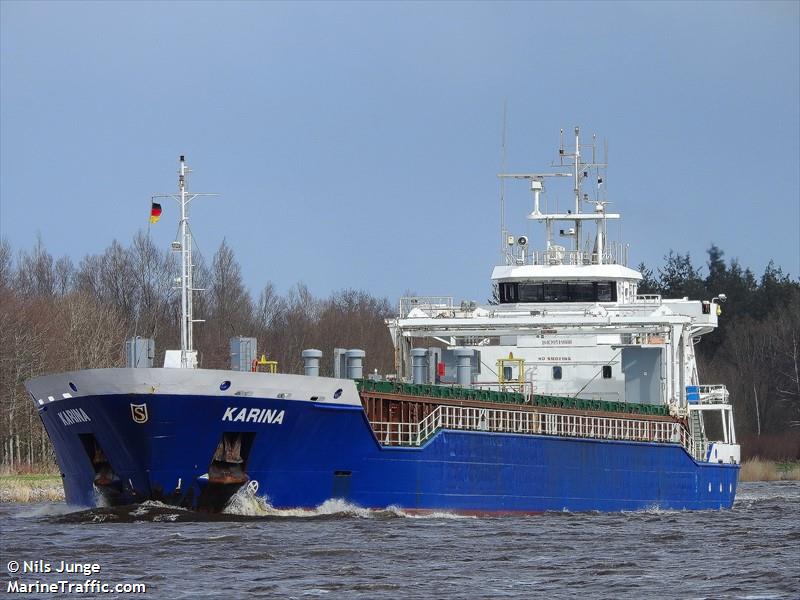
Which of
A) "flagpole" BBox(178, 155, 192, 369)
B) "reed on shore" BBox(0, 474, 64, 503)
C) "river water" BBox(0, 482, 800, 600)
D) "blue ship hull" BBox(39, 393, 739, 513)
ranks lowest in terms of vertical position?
"river water" BBox(0, 482, 800, 600)

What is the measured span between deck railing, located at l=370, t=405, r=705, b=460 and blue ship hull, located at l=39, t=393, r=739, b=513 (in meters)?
0.49

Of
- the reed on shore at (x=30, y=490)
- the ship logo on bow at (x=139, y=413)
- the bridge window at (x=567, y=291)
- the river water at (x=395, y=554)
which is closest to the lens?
the river water at (x=395, y=554)

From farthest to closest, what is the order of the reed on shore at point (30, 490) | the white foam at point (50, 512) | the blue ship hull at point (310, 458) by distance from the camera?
1. the reed on shore at point (30, 490)
2. the white foam at point (50, 512)
3. the blue ship hull at point (310, 458)

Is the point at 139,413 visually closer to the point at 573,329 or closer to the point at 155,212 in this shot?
the point at 155,212

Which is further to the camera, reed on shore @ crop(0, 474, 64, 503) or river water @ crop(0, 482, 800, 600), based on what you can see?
reed on shore @ crop(0, 474, 64, 503)

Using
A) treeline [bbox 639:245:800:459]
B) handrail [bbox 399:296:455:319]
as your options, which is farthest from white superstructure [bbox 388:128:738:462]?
treeline [bbox 639:245:800:459]

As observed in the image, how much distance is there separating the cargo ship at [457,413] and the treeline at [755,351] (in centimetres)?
3545

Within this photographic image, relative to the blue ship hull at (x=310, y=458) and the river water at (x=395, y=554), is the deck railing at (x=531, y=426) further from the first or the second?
the river water at (x=395, y=554)

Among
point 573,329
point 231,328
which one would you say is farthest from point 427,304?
point 231,328

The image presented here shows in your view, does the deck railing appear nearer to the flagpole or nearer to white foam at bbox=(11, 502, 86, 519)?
the flagpole

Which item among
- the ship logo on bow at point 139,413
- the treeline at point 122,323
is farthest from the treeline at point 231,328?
the ship logo on bow at point 139,413

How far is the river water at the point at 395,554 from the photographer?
2570cm

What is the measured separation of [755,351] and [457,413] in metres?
64.1

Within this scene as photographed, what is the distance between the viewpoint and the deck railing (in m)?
38.6
